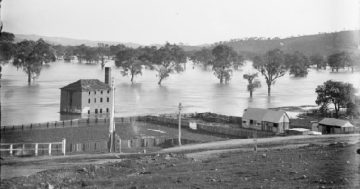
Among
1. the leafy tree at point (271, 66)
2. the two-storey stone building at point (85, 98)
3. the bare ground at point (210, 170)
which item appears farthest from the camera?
the leafy tree at point (271, 66)

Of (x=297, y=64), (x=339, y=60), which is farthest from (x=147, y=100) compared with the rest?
(x=339, y=60)

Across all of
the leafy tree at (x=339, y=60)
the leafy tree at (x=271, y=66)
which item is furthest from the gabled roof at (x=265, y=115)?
the leafy tree at (x=339, y=60)

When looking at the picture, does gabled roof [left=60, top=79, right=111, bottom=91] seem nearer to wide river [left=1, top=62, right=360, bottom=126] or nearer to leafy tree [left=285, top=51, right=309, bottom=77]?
wide river [left=1, top=62, right=360, bottom=126]

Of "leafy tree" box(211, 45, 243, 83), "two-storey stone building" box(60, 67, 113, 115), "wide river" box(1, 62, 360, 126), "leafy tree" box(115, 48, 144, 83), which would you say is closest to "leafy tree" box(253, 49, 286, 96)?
"wide river" box(1, 62, 360, 126)

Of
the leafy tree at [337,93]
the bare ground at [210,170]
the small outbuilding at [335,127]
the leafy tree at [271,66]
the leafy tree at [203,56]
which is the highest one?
the leafy tree at [203,56]

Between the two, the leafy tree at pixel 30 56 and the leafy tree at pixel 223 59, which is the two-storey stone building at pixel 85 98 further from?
the leafy tree at pixel 223 59
